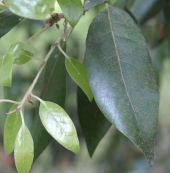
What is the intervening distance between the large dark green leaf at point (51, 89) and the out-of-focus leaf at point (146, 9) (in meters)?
→ 0.39

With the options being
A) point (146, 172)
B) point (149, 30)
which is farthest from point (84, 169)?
point (149, 30)

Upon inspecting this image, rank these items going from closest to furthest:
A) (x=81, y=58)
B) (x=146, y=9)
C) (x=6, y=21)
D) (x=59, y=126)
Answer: (x=59, y=126) → (x=6, y=21) → (x=146, y=9) → (x=81, y=58)

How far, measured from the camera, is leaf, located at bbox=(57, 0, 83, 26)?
2.15 ft

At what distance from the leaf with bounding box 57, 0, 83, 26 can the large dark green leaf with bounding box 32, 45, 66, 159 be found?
176 mm

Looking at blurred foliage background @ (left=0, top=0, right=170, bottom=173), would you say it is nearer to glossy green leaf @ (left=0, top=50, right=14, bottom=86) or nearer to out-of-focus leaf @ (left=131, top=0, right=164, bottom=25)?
out-of-focus leaf @ (left=131, top=0, right=164, bottom=25)

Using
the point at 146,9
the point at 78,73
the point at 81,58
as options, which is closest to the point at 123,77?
the point at 78,73

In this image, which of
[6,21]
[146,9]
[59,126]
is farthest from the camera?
[146,9]

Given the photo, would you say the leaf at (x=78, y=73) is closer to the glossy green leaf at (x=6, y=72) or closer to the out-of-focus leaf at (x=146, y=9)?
the glossy green leaf at (x=6, y=72)

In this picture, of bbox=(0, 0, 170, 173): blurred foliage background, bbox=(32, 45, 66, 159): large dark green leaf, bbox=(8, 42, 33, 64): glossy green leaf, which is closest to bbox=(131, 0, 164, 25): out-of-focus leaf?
bbox=(0, 0, 170, 173): blurred foliage background

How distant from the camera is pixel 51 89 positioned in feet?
2.67

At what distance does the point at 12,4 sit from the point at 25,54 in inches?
3.4

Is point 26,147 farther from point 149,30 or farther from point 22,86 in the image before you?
point 22,86

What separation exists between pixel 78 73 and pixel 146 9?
0.51 metres

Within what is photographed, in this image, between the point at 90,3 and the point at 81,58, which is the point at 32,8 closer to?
the point at 90,3
